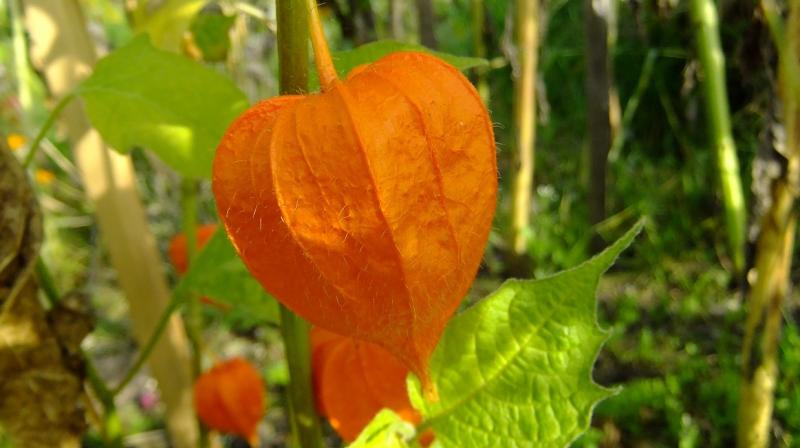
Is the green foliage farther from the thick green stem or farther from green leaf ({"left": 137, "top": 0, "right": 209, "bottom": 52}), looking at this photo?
the thick green stem

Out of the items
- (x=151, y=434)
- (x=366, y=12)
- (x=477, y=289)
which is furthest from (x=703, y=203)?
(x=151, y=434)

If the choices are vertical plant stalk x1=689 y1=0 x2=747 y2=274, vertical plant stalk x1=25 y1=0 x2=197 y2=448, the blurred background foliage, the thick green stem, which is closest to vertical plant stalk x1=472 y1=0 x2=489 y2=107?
the blurred background foliage

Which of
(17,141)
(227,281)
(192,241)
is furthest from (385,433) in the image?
(17,141)

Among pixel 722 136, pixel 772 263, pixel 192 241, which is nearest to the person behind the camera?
pixel 192 241

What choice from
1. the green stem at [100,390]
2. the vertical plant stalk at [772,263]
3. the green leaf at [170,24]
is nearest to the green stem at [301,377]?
the green stem at [100,390]

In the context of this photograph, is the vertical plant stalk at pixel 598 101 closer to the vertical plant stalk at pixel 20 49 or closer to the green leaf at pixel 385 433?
the vertical plant stalk at pixel 20 49

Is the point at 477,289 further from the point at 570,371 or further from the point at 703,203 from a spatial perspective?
the point at 570,371

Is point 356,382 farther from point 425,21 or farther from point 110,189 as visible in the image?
point 425,21
